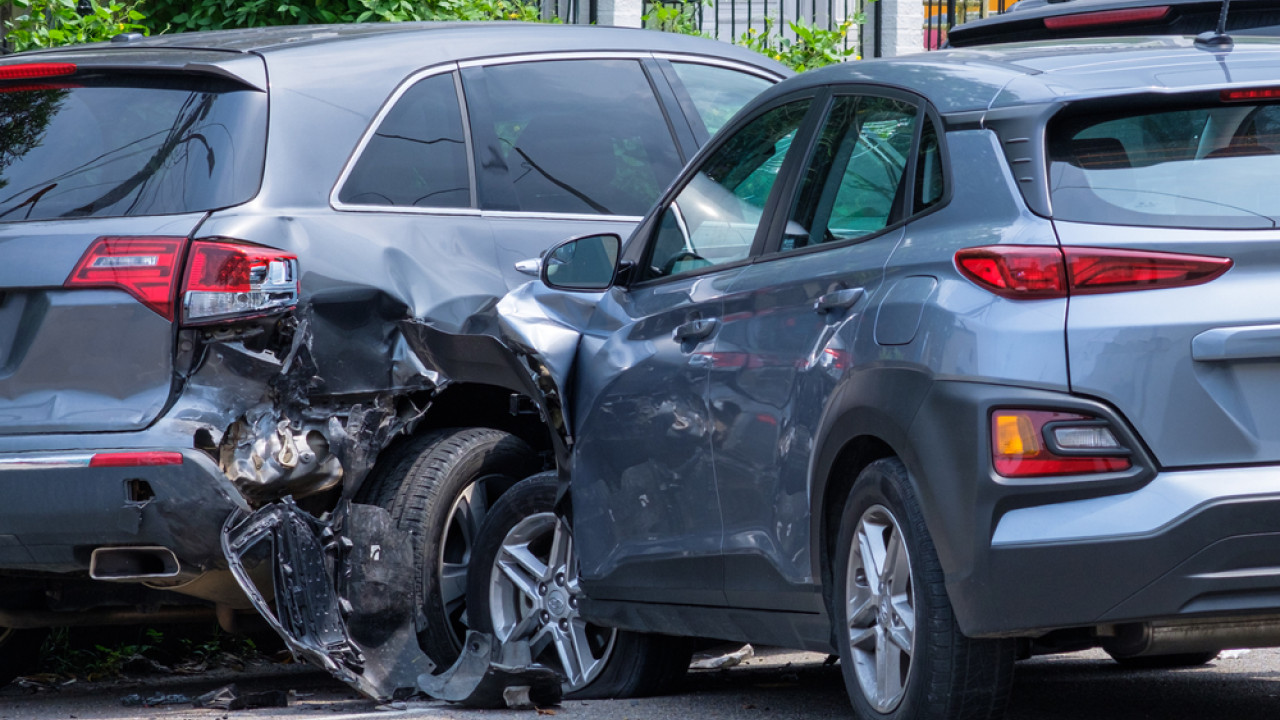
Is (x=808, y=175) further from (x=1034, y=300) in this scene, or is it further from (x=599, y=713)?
(x=599, y=713)

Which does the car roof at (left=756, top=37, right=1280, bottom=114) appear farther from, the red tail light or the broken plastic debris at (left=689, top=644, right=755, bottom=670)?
the broken plastic debris at (left=689, top=644, right=755, bottom=670)

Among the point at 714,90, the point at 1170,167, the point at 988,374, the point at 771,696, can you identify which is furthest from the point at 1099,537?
the point at 714,90

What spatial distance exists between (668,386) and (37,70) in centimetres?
227

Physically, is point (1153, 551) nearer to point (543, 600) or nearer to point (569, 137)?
point (543, 600)

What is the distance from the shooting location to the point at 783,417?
4660mm

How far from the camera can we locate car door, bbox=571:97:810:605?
16.9 ft

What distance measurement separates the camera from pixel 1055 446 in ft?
12.2

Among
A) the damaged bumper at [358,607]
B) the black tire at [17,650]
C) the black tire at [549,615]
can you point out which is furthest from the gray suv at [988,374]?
the black tire at [17,650]

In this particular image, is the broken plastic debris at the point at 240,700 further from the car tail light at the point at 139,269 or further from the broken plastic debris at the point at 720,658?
the broken plastic debris at the point at 720,658

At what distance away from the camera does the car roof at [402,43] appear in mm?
5984

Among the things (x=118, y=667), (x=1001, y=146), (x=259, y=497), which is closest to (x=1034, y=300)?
(x=1001, y=146)

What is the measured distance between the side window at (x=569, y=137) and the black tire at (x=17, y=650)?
224 centimetres

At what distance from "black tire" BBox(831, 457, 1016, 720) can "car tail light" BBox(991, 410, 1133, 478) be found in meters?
0.33

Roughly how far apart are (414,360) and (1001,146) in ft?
7.68
